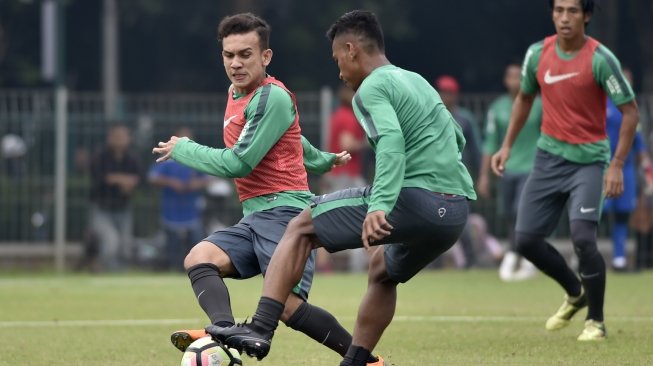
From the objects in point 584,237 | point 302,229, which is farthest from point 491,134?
point 302,229

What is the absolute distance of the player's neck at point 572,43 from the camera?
9.60m

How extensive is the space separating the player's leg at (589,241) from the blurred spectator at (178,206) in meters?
9.37

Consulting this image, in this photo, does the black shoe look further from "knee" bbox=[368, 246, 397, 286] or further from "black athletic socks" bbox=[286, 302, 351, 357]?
"knee" bbox=[368, 246, 397, 286]

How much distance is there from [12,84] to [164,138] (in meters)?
8.01

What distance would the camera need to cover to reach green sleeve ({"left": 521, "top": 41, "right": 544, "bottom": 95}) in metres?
9.85

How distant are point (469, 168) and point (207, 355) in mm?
11103

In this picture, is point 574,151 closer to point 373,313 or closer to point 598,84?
point 598,84

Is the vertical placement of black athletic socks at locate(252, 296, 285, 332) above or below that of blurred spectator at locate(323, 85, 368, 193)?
above

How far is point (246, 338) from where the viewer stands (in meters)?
6.85

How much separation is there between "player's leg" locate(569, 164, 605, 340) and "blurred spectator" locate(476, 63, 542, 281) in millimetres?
5723

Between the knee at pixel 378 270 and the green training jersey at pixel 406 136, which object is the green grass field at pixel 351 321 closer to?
the knee at pixel 378 270

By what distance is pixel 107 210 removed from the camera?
61.2 feet

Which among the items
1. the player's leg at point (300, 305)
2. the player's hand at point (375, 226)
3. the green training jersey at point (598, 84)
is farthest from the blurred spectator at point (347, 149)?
the player's hand at point (375, 226)

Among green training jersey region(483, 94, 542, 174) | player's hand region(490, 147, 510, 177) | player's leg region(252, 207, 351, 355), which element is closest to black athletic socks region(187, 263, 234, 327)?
player's leg region(252, 207, 351, 355)
